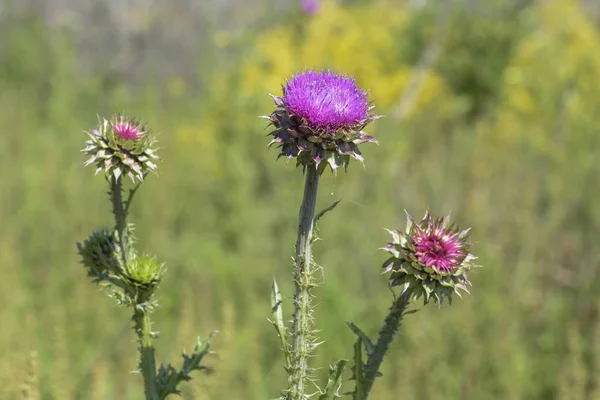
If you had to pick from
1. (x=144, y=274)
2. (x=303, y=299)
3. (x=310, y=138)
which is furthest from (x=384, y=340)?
(x=144, y=274)

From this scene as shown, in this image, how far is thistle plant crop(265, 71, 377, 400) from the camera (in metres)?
1.58

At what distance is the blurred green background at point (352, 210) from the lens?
427 cm

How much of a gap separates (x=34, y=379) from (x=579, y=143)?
5.50 m

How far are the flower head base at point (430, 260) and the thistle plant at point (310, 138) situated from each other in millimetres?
233

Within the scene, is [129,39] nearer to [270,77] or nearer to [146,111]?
[146,111]

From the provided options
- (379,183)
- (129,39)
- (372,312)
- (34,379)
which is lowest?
(34,379)

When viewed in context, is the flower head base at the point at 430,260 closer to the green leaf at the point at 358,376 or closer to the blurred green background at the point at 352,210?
the green leaf at the point at 358,376

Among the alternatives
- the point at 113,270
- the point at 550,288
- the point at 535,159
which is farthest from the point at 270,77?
the point at 113,270

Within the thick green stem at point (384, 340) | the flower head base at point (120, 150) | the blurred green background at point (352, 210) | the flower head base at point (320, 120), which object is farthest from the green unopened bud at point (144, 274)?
the blurred green background at point (352, 210)

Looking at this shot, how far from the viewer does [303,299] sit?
1.57 m

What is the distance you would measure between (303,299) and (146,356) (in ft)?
1.48

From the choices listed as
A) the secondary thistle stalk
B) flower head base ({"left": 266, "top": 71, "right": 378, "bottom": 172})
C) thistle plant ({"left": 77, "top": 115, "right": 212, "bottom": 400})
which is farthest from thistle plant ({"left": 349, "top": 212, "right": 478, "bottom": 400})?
the secondary thistle stalk

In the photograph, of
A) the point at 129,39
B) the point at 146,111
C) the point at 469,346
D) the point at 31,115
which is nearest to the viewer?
the point at 469,346

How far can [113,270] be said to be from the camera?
1758 millimetres
